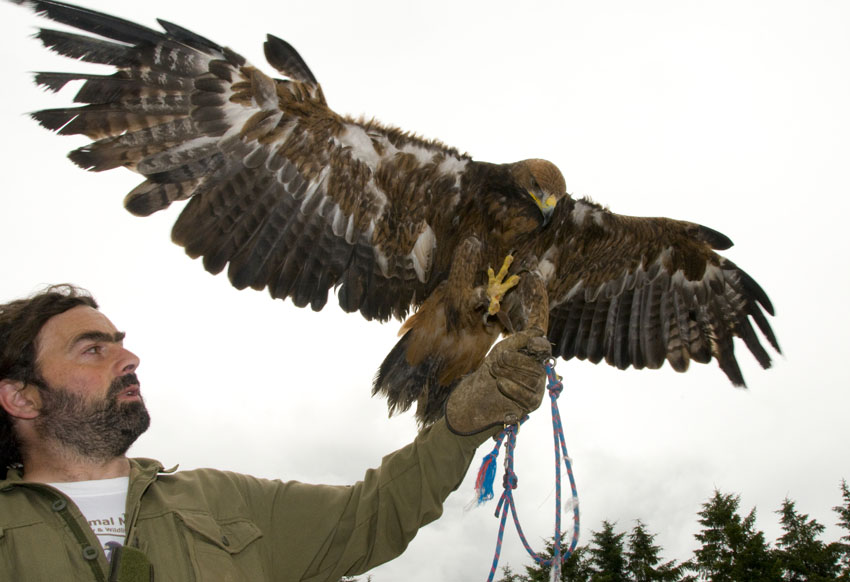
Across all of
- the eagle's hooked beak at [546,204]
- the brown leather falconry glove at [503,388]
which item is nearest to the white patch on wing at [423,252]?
the eagle's hooked beak at [546,204]

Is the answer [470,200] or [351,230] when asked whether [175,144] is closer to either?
[351,230]

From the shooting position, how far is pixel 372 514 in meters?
2.55

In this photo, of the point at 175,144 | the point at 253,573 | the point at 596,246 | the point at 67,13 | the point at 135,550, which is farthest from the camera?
the point at 596,246

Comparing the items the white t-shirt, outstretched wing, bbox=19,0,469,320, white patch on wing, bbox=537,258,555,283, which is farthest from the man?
white patch on wing, bbox=537,258,555,283

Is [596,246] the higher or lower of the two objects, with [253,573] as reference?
higher

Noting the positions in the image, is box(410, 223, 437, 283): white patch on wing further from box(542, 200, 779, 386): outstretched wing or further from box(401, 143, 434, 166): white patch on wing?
box(542, 200, 779, 386): outstretched wing

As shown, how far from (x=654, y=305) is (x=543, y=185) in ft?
4.29

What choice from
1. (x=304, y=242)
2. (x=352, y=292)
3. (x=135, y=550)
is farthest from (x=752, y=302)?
(x=135, y=550)

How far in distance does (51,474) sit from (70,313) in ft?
2.00

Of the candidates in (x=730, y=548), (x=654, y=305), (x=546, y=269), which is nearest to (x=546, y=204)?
(x=546, y=269)

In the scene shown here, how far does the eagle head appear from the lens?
3.86 m

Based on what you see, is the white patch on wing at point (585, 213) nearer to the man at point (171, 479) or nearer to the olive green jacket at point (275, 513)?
the man at point (171, 479)

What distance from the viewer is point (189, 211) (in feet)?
11.0

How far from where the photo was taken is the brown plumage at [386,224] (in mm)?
3160
